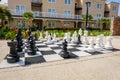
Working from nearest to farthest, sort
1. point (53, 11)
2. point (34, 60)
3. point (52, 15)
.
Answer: point (34, 60) → point (52, 15) → point (53, 11)

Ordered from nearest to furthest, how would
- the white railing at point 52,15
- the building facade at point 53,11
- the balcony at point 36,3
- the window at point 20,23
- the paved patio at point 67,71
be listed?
the paved patio at point 67,71
the window at point 20,23
the building facade at point 53,11
the white railing at point 52,15
the balcony at point 36,3

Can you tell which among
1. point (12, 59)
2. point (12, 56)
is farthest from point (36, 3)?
point (12, 59)

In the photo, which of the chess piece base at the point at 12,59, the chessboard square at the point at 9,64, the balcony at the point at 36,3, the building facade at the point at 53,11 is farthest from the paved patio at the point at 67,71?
the balcony at the point at 36,3

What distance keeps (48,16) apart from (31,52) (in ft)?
81.0

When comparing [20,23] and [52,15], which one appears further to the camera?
[52,15]

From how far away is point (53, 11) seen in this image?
1298 inches

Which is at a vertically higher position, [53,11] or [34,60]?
[53,11]

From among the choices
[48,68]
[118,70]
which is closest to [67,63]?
[48,68]

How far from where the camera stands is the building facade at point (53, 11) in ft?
96.5

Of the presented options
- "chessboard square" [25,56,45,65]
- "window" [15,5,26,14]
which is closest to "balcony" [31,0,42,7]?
"window" [15,5,26,14]

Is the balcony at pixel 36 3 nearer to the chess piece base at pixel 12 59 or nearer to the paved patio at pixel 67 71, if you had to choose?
the chess piece base at pixel 12 59

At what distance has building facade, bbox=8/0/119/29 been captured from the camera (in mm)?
29422

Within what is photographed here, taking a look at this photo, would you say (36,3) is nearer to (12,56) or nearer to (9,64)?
(12,56)

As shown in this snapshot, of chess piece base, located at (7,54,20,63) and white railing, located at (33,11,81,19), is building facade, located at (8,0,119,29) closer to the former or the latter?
white railing, located at (33,11,81,19)
